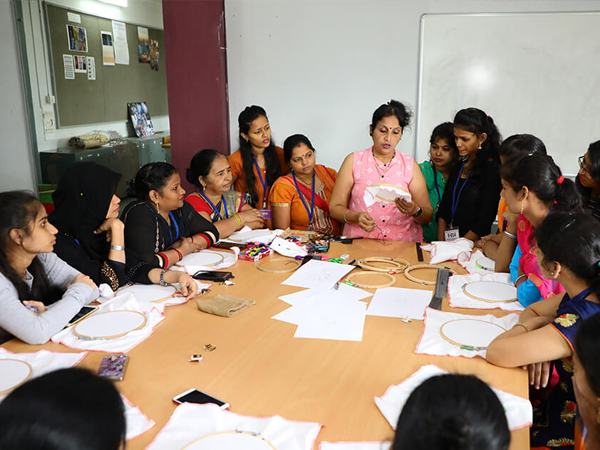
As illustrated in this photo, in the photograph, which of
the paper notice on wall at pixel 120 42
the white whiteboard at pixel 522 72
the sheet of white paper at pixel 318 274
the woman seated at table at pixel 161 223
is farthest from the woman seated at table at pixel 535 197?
the paper notice on wall at pixel 120 42

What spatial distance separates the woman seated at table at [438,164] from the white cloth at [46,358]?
2492 mm

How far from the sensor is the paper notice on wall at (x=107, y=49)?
5465 millimetres

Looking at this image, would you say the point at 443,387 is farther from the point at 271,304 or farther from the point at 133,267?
the point at 133,267

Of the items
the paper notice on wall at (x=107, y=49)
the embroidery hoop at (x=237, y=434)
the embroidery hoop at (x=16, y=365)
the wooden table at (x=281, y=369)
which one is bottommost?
the wooden table at (x=281, y=369)

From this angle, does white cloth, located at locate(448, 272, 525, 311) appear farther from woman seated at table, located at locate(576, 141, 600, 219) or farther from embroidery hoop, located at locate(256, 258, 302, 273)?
embroidery hoop, located at locate(256, 258, 302, 273)

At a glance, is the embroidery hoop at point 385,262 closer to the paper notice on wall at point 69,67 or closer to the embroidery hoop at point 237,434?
the embroidery hoop at point 237,434

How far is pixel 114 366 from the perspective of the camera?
150 cm

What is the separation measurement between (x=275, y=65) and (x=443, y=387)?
3855 mm

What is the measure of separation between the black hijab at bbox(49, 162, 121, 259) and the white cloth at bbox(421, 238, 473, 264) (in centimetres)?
164

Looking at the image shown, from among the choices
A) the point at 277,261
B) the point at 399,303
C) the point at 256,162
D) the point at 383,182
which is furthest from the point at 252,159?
the point at 399,303

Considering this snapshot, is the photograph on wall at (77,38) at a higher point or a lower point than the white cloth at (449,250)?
higher

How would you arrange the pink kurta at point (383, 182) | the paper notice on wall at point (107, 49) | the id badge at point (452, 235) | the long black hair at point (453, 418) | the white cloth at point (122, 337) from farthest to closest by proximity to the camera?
1. the paper notice on wall at point (107, 49)
2. the pink kurta at point (383, 182)
3. the id badge at point (452, 235)
4. the white cloth at point (122, 337)
5. the long black hair at point (453, 418)

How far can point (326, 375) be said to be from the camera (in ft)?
4.92

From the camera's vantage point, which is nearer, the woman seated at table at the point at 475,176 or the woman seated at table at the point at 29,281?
the woman seated at table at the point at 29,281
